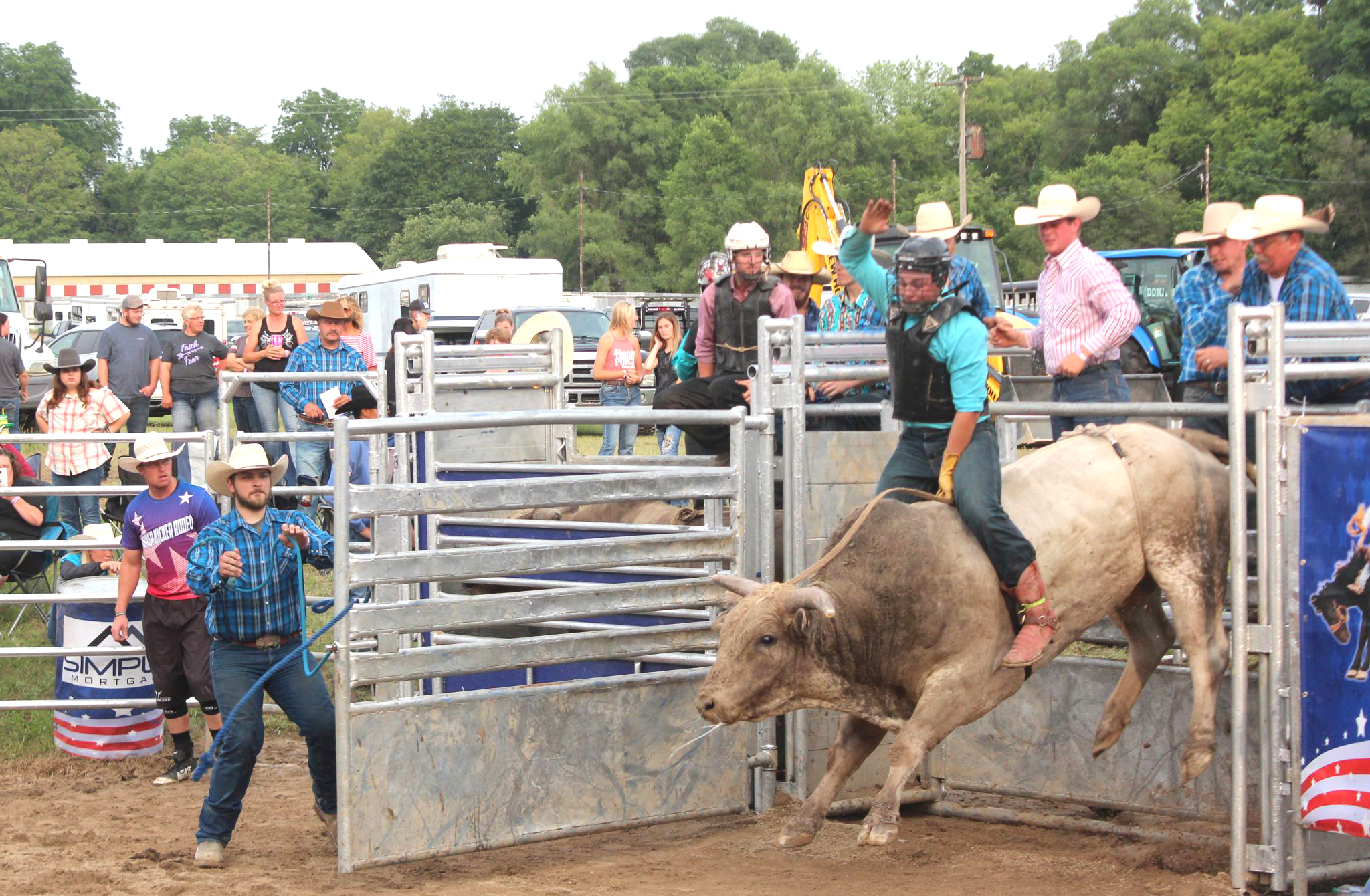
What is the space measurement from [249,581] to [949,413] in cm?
317

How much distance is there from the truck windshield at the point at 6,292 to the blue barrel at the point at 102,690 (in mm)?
17801

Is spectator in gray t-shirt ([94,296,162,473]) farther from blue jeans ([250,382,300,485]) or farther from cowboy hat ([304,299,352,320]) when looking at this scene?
cowboy hat ([304,299,352,320])

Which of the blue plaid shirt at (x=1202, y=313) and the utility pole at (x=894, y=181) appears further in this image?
the utility pole at (x=894, y=181)

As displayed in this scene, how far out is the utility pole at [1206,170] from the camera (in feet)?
173

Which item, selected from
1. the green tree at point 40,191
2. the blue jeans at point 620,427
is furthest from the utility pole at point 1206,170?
the green tree at point 40,191

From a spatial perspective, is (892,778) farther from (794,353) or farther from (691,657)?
(794,353)

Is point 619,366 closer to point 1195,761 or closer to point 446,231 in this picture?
point 1195,761

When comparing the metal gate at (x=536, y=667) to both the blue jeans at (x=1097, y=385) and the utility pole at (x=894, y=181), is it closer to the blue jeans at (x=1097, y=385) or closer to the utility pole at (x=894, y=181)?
the blue jeans at (x=1097, y=385)

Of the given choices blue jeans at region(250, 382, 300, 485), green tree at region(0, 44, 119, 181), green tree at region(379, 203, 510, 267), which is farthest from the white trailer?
green tree at region(0, 44, 119, 181)

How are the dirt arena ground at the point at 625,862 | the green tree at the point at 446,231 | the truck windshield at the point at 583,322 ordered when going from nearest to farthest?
the dirt arena ground at the point at 625,862 < the truck windshield at the point at 583,322 < the green tree at the point at 446,231

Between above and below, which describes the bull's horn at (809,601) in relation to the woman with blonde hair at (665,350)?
below

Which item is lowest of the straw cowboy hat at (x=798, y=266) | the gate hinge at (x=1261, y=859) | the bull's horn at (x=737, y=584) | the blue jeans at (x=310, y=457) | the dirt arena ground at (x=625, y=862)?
the dirt arena ground at (x=625, y=862)

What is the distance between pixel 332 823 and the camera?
266 inches

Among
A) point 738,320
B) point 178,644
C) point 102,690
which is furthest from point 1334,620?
point 102,690
